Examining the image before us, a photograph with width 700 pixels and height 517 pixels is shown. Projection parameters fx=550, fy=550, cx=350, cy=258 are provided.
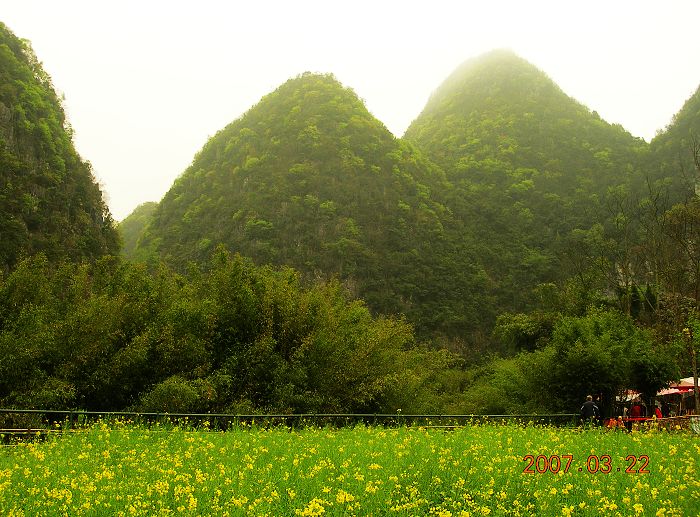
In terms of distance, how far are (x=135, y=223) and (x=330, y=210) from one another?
172 ft

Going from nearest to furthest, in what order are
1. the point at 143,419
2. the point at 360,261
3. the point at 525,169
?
the point at 143,419 → the point at 360,261 → the point at 525,169

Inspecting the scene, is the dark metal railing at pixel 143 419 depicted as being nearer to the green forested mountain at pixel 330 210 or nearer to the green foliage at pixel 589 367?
the green foliage at pixel 589 367

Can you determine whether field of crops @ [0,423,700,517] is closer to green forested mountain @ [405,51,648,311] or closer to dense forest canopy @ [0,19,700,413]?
dense forest canopy @ [0,19,700,413]

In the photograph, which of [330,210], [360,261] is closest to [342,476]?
[360,261]

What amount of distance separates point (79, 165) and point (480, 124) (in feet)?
274

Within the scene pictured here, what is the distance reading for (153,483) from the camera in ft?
25.2

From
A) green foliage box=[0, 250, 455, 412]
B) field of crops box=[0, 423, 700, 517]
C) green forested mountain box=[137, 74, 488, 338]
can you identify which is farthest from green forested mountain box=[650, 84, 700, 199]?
field of crops box=[0, 423, 700, 517]

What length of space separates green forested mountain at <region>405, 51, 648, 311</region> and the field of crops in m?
61.6

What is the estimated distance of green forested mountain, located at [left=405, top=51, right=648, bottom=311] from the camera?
7775 centimetres

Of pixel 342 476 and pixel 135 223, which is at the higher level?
pixel 135 223

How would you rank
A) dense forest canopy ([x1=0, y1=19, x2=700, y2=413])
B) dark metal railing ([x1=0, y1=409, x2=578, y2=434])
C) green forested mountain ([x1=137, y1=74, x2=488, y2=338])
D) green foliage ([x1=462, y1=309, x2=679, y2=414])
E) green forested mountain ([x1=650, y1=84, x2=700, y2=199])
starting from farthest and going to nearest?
green forested mountain ([x1=650, y1=84, x2=700, y2=199]) → green forested mountain ([x1=137, y1=74, x2=488, y2=338]) → green foliage ([x1=462, y1=309, x2=679, y2=414]) → dense forest canopy ([x1=0, y1=19, x2=700, y2=413]) → dark metal railing ([x1=0, y1=409, x2=578, y2=434])

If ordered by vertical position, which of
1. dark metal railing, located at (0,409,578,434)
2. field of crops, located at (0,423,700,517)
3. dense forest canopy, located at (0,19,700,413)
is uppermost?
dense forest canopy, located at (0,19,700,413)

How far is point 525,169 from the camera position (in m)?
95.2

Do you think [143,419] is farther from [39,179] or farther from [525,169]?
[525,169]
